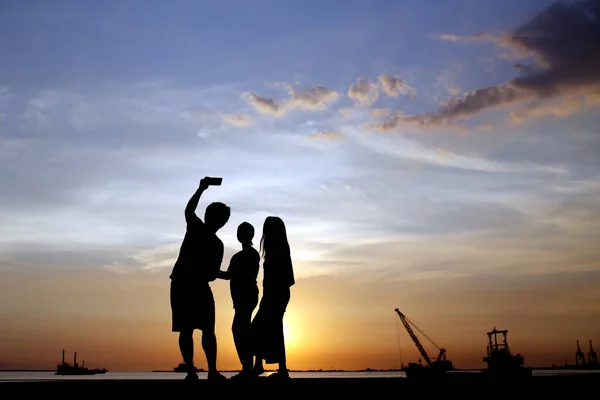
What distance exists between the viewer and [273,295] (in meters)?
9.34

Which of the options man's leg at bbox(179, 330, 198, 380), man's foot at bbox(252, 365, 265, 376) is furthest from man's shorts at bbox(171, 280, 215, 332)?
man's foot at bbox(252, 365, 265, 376)

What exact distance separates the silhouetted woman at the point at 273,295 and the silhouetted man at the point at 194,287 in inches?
34.5

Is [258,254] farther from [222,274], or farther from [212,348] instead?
[212,348]

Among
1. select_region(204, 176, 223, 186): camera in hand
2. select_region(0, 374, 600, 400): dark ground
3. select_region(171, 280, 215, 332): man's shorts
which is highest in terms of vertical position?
select_region(204, 176, 223, 186): camera in hand

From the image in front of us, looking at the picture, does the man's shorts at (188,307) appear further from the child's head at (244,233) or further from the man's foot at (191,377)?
the child's head at (244,233)

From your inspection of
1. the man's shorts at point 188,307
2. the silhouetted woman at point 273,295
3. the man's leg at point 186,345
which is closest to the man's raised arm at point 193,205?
the man's shorts at point 188,307

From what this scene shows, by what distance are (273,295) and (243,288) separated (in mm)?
486

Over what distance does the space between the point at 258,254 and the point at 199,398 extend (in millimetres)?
4028

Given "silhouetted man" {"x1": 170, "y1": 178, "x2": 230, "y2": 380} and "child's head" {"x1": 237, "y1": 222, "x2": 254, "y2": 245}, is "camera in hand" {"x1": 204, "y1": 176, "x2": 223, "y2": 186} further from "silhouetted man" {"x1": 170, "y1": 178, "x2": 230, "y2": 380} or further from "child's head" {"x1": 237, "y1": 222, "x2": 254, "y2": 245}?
"child's head" {"x1": 237, "y1": 222, "x2": 254, "y2": 245}

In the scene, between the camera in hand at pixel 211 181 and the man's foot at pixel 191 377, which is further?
the camera in hand at pixel 211 181

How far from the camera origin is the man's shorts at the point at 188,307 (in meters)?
8.46

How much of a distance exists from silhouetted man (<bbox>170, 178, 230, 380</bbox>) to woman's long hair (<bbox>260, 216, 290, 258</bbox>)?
2.87 feet

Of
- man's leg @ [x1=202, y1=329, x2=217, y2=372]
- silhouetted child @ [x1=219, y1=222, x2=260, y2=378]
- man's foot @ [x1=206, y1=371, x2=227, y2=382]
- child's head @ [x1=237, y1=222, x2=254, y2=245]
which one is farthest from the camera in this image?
child's head @ [x1=237, y1=222, x2=254, y2=245]

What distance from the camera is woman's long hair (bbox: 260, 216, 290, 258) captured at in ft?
30.3
